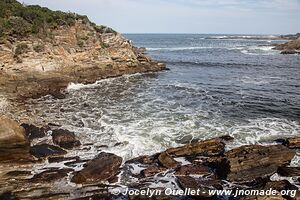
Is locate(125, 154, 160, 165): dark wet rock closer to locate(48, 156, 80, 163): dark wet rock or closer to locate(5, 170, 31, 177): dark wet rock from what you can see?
locate(48, 156, 80, 163): dark wet rock

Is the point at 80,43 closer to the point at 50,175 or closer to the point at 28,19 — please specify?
the point at 28,19

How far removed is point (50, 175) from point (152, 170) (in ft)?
14.7

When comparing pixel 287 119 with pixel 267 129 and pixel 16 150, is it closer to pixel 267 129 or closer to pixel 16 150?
pixel 267 129

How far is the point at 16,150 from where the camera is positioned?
51.3ft

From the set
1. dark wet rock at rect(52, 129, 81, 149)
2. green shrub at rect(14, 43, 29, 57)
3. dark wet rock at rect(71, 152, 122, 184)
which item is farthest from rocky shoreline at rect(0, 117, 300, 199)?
green shrub at rect(14, 43, 29, 57)

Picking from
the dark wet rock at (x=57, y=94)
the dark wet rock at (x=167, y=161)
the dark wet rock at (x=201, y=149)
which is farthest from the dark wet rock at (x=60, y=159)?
the dark wet rock at (x=57, y=94)

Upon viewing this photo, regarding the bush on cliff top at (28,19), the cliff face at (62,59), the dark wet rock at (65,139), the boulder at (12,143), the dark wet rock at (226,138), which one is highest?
the bush on cliff top at (28,19)

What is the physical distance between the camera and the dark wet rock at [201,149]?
55.9ft

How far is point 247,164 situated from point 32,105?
1825 cm

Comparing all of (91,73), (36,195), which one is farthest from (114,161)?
(91,73)

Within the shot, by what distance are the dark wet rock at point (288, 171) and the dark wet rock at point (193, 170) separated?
3.13 m

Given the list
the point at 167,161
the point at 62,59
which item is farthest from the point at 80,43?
the point at 167,161

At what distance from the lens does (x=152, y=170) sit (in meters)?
15.1

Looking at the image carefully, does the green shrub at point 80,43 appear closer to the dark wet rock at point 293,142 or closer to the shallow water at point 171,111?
the shallow water at point 171,111
